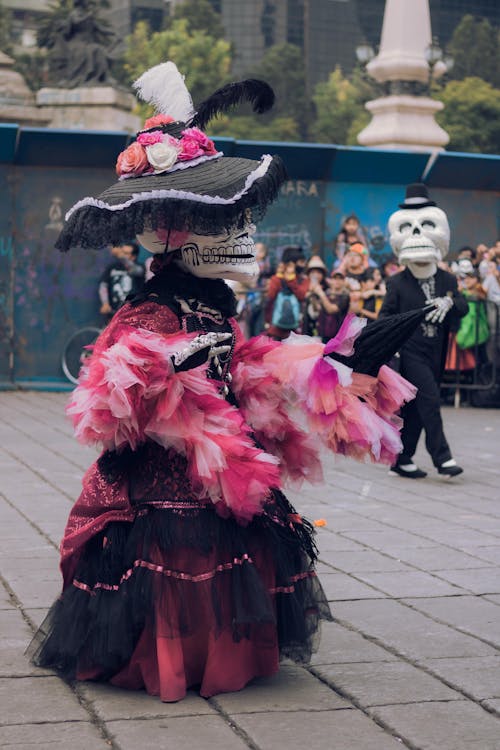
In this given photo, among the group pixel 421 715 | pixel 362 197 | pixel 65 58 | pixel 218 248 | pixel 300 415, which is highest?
pixel 65 58

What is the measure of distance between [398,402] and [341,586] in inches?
61.9

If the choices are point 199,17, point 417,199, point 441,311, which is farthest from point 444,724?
point 199,17

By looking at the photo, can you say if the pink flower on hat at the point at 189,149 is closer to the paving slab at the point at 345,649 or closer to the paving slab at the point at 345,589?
the paving slab at the point at 345,649

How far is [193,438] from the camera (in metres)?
4.10

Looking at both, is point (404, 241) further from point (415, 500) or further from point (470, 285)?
point (470, 285)

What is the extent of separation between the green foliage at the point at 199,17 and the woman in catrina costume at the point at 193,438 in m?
82.9

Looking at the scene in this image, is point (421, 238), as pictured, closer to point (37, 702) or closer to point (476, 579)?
point (476, 579)

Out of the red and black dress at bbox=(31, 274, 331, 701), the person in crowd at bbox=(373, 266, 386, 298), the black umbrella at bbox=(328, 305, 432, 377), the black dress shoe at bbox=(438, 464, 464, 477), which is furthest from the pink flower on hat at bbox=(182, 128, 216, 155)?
the person in crowd at bbox=(373, 266, 386, 298)

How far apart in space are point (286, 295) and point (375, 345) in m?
9.65

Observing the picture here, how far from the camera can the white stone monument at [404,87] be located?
20375mm

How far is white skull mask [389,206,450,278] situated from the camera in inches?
365

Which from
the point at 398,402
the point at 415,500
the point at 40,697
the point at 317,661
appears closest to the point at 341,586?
the point at 317,661

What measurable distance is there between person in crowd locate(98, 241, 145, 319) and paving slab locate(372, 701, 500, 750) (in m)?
10.7

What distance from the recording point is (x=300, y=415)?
4.45 m
